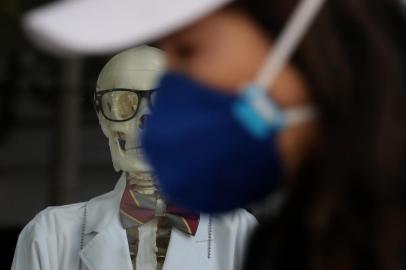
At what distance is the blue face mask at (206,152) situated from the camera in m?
1.24

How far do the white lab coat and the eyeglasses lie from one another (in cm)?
28

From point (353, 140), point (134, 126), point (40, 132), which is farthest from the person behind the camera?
point (40, 132)

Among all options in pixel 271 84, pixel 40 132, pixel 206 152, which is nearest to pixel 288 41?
pixel 271 84

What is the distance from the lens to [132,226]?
3.10 meters

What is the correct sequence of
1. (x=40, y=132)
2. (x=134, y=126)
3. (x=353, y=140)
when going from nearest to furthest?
(x=353, y=140) < (x=134, y=126) < (x=40, y=132)

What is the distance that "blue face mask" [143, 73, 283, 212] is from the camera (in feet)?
4.07

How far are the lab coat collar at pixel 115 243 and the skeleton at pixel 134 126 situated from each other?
28 millimetres

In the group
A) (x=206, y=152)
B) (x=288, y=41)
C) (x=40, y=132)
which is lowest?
(x=40, y=132)

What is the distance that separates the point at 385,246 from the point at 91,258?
6.29 ft

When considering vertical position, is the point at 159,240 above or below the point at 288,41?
below

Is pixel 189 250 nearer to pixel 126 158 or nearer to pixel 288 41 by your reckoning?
pixel 126 158

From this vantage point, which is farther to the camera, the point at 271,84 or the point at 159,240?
the point at 159,240

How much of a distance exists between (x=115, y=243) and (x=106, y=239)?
3cm

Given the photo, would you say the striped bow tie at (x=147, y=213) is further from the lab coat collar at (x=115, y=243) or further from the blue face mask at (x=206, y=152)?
the blue face mask at (x=206, y=152)
